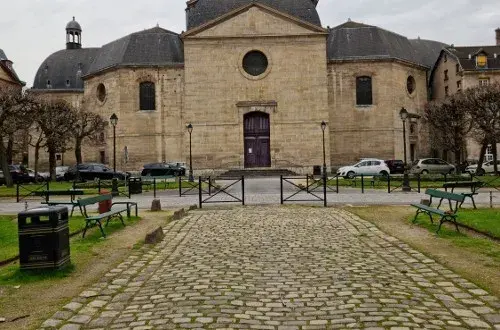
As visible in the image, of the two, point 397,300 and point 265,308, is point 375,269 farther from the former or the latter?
point 265,308

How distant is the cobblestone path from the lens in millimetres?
4973

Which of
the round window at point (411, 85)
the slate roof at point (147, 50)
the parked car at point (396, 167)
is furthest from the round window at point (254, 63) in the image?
the round window at point (411, 85)

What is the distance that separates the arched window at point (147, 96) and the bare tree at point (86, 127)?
11.7ft

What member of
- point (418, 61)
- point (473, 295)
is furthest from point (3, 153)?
point (418, 61)

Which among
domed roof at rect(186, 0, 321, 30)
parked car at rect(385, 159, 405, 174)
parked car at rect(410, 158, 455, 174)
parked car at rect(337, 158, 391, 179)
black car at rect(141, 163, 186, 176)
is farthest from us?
domed roof at rect(186, 0, 321, 30)

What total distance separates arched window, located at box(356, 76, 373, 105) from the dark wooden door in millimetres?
8116

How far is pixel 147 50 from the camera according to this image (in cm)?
4219

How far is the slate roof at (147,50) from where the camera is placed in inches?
1636

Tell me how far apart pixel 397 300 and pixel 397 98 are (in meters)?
38.0

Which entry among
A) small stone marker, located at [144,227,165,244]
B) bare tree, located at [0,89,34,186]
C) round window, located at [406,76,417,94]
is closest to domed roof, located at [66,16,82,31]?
bare tree, located at [0,89,34,186]

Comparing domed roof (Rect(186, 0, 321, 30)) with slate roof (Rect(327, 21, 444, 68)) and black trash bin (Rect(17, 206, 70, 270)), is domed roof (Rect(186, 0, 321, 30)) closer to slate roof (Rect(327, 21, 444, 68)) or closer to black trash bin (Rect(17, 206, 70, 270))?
slate roof (Rect(327, 21, 444, 68))

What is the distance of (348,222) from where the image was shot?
11977 mm

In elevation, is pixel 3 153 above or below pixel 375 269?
above

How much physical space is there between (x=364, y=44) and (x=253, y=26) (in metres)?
9.77
